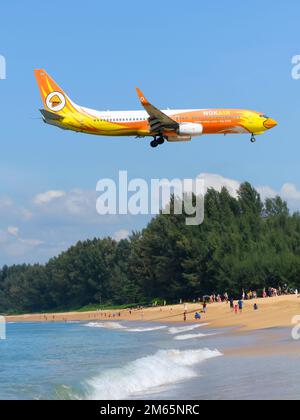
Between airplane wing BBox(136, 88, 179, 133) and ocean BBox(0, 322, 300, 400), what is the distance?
15.6 metres

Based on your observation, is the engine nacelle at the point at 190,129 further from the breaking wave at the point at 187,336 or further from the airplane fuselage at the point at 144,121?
the breaking wave at the point at 187,336

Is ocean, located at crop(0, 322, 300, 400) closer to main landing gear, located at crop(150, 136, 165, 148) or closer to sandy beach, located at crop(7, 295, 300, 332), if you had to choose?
sandy beach, located at crop(7, 295, 300, 332)

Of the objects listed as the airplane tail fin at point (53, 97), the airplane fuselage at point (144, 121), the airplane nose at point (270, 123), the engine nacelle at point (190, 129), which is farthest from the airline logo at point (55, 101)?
the airplane nose at point (270, 123)

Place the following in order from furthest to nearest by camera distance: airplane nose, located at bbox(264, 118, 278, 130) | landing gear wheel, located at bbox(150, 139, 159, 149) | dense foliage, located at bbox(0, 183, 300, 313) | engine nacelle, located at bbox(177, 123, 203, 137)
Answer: dense foliage, located at bbox(0, 183, 300, 313), airplane nose, located at bbox(264, 118, 278, 130), landing gear wheel, located at bbox(150, 139, 159, 149), engine nacelle, located at bbox(177, 123, 203, 137)

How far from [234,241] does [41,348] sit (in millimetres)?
55208

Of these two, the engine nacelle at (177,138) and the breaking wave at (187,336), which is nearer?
the breaking wave at (187,336)

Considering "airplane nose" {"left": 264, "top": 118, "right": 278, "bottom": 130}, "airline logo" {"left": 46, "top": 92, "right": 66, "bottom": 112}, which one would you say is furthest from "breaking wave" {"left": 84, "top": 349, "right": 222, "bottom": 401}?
"airline logo" {"left": 46, "top": 92, "right": 66, "bottom": 112}

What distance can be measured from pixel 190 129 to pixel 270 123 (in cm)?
804

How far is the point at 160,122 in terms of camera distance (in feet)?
207

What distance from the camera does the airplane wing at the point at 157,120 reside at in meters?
62.1

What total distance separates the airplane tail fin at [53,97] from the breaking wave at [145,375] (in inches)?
1042

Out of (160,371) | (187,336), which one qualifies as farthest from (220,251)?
(160,371)

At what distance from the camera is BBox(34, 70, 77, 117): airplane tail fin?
67438mm
